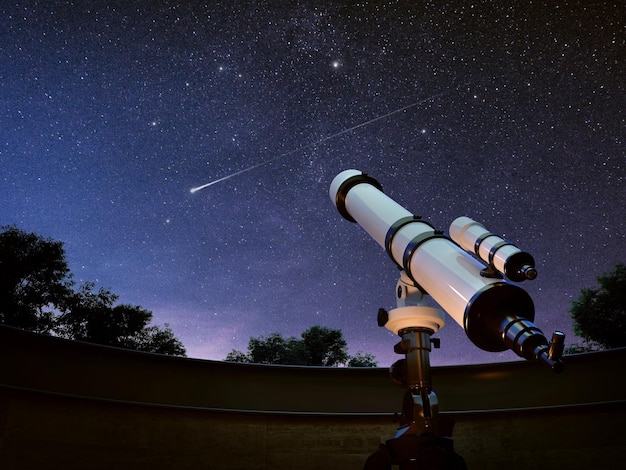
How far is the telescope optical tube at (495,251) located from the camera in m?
3.65

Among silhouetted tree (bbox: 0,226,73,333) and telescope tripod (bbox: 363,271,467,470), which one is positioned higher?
silhouetted tree (bbox: 0,226,73,333)

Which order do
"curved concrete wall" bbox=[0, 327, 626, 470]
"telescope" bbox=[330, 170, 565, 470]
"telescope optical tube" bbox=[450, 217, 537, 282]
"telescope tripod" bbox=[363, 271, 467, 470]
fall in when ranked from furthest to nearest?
"curved concrete wall" bbox=[0, 327, 626, 470] → "telescope optical tube" bbox=[450, 217, 537, 282] → "telescope tripod" bbox=[363, 271, 467, 470] → "telescope" bbox=[330, 170, 565, 470]

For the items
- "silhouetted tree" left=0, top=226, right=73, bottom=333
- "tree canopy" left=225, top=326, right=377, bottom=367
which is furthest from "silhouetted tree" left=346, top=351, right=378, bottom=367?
"silhouetted tree" left=0, top=226, right=73, bottom=333

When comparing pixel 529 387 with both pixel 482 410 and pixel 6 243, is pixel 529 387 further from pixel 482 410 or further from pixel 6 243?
pixel 6 243

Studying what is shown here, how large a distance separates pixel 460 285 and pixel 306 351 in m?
13.2

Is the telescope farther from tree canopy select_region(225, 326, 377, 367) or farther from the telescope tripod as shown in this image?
tree canopy select_region(225, 326, 377, 367)

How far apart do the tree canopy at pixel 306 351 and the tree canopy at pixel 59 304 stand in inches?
95.1

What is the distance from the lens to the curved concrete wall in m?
8.35

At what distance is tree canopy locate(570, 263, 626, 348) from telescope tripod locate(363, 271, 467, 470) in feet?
38.3

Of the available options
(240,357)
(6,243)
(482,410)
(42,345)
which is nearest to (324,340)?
(240,357)

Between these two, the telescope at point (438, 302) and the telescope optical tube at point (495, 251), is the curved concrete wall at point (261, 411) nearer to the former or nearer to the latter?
the telescope optical tube at point (495, 251)

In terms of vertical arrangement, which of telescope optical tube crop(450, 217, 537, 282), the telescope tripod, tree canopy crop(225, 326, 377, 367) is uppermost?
tree canopy crop(225, 326, 377, 367)

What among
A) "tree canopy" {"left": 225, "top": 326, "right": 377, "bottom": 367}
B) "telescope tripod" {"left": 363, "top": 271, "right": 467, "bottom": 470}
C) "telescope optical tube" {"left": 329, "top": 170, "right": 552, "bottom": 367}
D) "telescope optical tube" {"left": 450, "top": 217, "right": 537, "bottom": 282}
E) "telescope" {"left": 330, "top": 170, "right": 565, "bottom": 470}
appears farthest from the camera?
"tree canopy" {"left": 225, "top": 326, "right": 377, "bottom": 367}

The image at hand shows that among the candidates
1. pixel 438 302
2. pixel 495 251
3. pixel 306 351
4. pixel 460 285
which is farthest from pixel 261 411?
pixel 460 285
